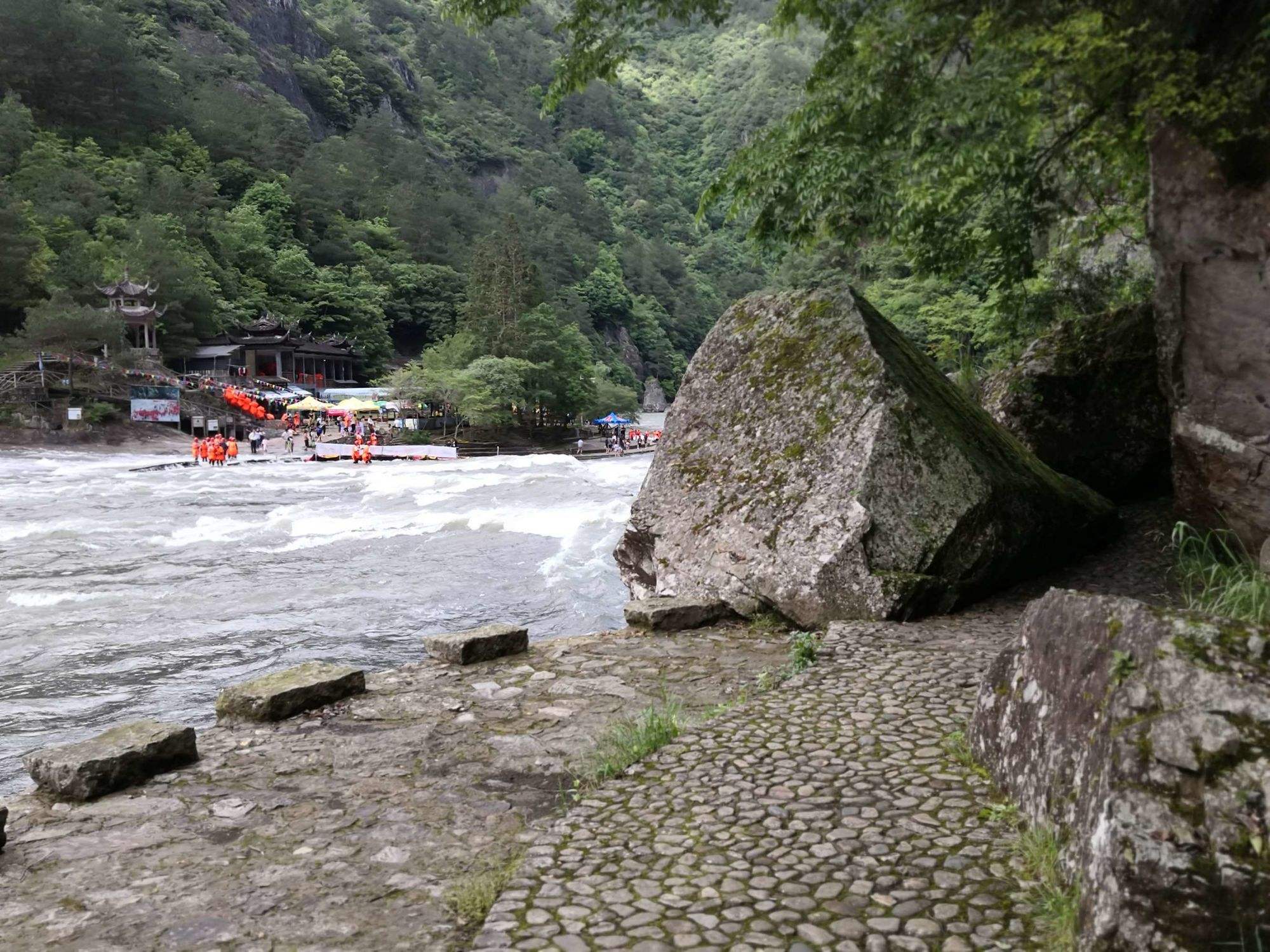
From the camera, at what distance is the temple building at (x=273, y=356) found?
6088 cm

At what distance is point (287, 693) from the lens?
525 centimetres

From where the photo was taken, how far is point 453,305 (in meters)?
82.7

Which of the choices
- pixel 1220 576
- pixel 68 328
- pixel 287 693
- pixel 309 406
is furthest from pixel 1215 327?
pixel 309 406

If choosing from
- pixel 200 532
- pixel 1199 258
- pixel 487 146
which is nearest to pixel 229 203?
pixel 487 146

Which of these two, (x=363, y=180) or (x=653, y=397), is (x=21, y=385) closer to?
(x=363, y=180)

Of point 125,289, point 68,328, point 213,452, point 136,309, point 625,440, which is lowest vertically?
point 625,440

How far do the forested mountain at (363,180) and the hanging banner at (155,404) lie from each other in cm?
675

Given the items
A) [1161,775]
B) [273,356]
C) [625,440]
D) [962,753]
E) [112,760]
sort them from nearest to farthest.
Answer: [1161,775]
[962,753]
[112,760]
[625,440]
[273,356]

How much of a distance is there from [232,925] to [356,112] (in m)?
125

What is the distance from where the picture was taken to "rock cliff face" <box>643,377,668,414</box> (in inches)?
3883

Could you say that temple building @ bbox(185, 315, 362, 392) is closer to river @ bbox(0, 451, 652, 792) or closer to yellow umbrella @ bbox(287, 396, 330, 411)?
yellow umbrella @ bbox(287, 396, 330, 411)

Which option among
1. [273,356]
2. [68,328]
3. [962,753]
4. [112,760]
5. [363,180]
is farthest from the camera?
[363,180]

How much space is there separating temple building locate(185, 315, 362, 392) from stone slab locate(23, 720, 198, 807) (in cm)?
5705

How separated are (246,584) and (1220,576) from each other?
1165 cm
